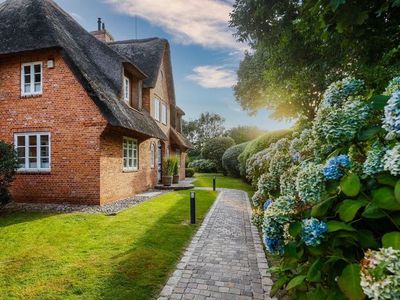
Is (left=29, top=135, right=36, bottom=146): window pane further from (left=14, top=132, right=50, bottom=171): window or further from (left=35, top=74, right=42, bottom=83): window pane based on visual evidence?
(left=35, top=74, right=42, bottom=83): window pane

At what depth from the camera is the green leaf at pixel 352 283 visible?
1.53 m

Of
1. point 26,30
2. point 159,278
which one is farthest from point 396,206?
point 26,30

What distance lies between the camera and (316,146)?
8.68ft

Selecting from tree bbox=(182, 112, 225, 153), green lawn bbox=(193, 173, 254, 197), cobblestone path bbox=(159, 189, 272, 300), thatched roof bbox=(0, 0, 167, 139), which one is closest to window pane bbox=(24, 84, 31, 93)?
thatched roof bbox=(0, 0, 167, 139)

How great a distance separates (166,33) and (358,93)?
21.2m

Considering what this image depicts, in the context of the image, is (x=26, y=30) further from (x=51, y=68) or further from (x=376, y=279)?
(x=376, y=279)

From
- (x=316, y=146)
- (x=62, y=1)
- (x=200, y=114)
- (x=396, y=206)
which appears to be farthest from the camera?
(x=200, y=114)

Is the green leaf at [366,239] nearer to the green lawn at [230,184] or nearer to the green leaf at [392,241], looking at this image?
the green leaf at [392,241]

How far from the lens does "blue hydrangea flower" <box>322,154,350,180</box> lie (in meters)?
2.00

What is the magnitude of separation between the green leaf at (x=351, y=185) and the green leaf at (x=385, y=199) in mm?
102

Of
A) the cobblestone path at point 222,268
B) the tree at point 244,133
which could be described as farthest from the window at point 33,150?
the tree at point 244,133

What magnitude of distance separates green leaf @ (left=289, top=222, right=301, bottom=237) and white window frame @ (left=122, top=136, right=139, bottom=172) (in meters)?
12.5

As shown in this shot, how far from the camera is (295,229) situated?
2068 mm

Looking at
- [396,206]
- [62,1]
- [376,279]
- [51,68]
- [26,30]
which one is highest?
[62,1]
